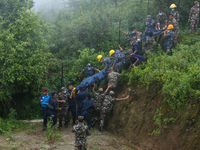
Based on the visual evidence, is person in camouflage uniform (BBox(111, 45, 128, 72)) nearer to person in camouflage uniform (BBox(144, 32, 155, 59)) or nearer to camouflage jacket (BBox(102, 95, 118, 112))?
person in camouflage uniform (BBox(144, 32, 155, 59))

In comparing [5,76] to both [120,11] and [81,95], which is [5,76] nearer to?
[81,95]

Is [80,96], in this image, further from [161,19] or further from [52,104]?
[161,19]

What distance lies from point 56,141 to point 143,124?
3.56 metres

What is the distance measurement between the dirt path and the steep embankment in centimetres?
54

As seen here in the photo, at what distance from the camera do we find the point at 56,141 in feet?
27.4

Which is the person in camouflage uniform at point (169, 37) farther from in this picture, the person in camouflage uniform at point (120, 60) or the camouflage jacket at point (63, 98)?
the camouflage jacket at point (63, 98)

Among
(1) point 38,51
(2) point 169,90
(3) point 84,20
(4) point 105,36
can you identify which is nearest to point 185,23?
(4) point 105,36

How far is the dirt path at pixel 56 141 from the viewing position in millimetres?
7742

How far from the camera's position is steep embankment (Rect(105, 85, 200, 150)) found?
6.25 meters

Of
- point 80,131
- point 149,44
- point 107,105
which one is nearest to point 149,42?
point 149,44

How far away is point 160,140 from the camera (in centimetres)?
688

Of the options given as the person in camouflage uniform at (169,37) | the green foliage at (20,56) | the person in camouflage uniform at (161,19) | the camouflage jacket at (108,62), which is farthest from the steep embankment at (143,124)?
the person in camouflage uniform at (161,19)

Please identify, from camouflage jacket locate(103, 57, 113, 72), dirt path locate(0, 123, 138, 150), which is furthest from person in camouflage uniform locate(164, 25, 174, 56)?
dirt path locate(0, 123, 138, 150)

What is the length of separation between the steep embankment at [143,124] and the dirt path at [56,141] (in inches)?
21.2
